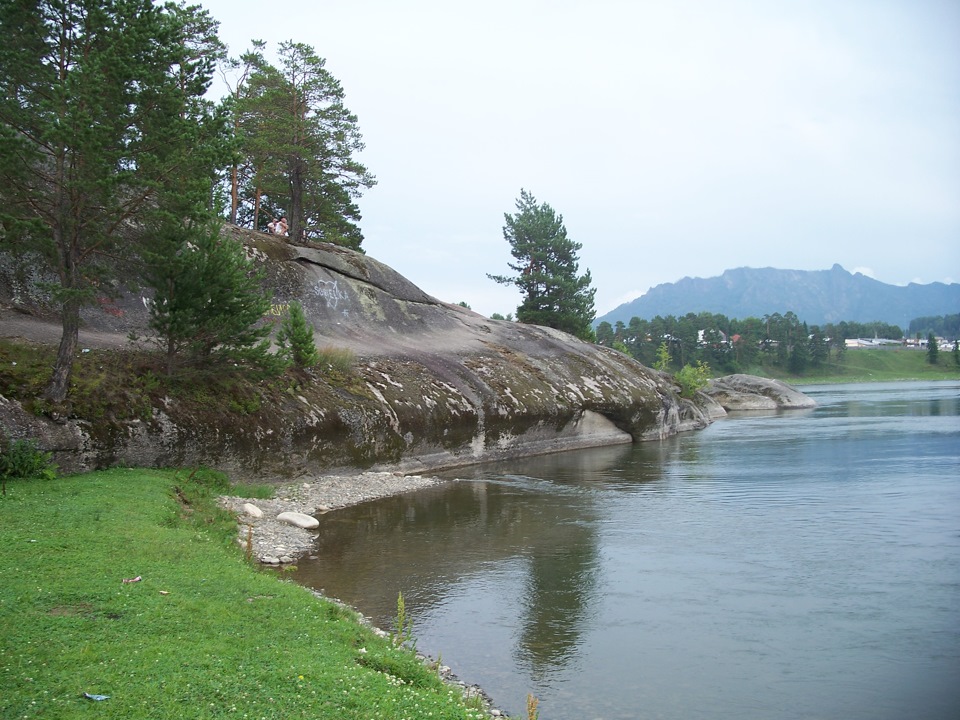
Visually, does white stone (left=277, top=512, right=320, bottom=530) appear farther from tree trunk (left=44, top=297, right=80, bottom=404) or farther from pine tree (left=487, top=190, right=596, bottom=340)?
pine tree (left=487, top=190, right=596, bottom=340)

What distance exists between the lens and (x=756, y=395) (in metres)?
80.3

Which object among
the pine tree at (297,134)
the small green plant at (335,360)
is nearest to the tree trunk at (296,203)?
the pine tree at (297,134)

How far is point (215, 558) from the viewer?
43.7ft

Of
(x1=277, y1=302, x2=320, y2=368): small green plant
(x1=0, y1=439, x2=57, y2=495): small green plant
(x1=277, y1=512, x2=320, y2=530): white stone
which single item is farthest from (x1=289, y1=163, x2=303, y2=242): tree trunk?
(x1=0, y1=439, x2=57, y2=495): small green plant

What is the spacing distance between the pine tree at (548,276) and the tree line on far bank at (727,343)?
73119 millimetres

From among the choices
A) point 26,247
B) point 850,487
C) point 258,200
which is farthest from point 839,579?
point 258,200

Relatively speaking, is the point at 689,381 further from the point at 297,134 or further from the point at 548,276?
the point at 297,134

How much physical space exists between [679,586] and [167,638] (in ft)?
36.4

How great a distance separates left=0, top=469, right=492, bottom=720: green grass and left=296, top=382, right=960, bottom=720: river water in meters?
2.49

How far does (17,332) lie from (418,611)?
57.2 ft

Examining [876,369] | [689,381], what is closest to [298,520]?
[689,381]

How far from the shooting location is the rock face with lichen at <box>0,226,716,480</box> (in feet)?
74.7

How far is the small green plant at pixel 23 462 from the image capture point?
55.5 ft

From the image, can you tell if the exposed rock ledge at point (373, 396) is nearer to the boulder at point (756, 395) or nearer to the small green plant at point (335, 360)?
the small green plant at point (335, 360)
